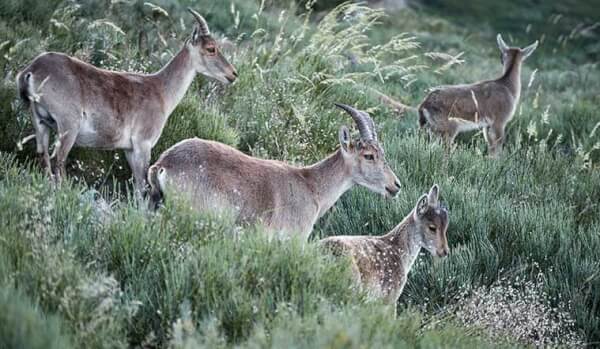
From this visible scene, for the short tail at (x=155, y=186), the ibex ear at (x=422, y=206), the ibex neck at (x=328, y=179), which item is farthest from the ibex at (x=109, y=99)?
the ibex ear at (x=422, y=206)

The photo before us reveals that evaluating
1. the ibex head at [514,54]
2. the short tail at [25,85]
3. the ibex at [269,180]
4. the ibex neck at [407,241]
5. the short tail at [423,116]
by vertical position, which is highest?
the short tail at [25,85]

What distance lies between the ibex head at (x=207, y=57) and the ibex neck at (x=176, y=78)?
80 mm

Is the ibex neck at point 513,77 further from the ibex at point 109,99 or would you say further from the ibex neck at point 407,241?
the ibex neck at point 407,241

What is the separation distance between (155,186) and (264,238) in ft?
4.27

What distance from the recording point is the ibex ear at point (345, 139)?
804 centimetres

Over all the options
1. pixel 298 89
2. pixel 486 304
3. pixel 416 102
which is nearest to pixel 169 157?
pixel 486 304

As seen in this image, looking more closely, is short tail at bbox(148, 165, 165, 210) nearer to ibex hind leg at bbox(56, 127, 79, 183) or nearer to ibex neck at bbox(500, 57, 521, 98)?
ibex hind leg at bbox(56, 127, 79, 183)

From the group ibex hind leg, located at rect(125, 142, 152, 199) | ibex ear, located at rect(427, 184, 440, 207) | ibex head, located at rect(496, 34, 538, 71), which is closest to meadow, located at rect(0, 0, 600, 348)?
ibex hind leg, located at rect(125, 142, 152, 199)

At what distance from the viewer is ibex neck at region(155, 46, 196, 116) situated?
8953mm

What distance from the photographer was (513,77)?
12.8 meters

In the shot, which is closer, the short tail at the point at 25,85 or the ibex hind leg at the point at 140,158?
the short tail at the point at 25,85

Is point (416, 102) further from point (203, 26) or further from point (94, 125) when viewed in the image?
point (94, 125)

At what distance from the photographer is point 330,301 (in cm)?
555

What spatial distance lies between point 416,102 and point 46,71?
27.7 feet
